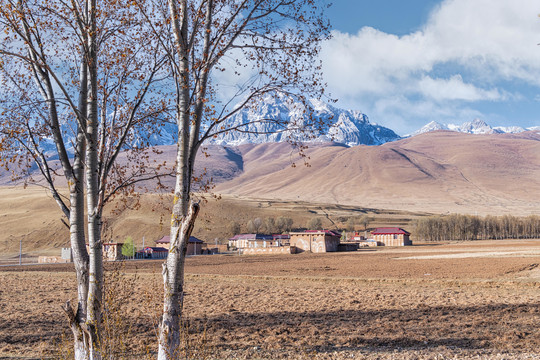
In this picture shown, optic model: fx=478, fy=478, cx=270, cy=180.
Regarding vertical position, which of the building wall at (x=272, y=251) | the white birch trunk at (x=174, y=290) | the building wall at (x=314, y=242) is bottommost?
the building wall at (x=272, y=251)

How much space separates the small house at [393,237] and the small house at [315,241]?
30.9 metres

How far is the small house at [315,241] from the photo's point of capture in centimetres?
8981

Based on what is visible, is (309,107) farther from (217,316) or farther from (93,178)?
(217,316)

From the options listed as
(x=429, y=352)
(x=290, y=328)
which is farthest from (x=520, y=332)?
(x=290, y=328)

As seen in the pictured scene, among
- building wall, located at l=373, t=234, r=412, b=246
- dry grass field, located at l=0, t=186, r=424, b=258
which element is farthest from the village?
building wall, located at l=373, t=234, r=412, b=246

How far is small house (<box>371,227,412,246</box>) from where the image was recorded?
11981 centimetres

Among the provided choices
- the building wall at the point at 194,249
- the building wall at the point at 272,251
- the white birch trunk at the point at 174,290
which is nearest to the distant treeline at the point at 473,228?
the building wall at the point at 272,251

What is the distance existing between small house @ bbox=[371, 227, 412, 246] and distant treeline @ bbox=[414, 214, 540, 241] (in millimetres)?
21908

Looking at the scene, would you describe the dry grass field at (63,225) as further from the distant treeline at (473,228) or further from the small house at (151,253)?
the distant treeline at (473,228)

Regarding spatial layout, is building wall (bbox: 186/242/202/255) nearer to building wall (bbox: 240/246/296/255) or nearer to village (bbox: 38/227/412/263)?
village (bbox: 38/227/412/263)

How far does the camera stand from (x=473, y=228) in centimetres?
13988

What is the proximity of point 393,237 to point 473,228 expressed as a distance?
111ft

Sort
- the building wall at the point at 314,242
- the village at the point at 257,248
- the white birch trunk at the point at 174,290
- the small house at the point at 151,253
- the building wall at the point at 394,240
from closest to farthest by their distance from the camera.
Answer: the white birch trunk at the point at 174,290 < the village at the point at 257,248 < the small house at the point at 151,253 < the building wall at the point at 314,242 < the building wall at the point at 394,240

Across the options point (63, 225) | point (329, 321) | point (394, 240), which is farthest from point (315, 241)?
point (329, 321)
